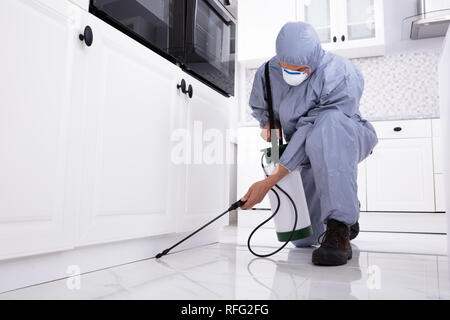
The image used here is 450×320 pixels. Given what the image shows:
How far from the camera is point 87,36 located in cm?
98

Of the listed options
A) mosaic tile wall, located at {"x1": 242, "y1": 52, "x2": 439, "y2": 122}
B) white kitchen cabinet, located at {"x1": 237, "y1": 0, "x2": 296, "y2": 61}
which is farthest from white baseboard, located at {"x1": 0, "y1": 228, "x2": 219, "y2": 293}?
mosaic tile wall, located at {"x1": 242, "y1": 52, "x2": 439, "y2": 122}

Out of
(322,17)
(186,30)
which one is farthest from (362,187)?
(186,30)

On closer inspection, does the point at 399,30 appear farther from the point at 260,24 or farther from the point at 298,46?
the point at 298,46

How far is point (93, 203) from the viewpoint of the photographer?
3.30 feet

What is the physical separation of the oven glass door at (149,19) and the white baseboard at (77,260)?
0.64 metres

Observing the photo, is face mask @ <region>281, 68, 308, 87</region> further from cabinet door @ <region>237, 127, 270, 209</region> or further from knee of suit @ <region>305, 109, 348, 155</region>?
cabinet door @ <region>237, 127, 270, 209</region>

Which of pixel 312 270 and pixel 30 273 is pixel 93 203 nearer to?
pixel 30 273

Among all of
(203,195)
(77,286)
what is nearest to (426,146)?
(203,195)

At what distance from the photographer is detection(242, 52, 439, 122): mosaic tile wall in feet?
10.6

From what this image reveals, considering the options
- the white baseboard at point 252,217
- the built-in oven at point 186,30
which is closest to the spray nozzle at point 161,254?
the built-in oven at point 186,30

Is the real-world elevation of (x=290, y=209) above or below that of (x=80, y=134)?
below

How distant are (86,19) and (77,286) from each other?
661 millimetres

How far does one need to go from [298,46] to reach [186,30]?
0.43 meters

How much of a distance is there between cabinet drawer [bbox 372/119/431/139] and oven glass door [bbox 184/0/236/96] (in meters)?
1.39
